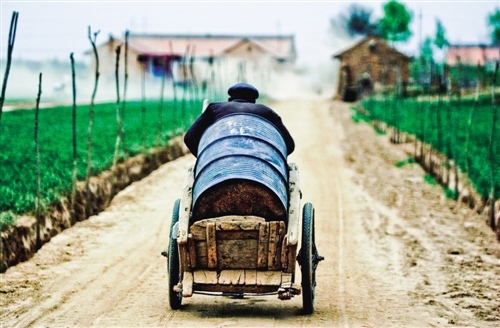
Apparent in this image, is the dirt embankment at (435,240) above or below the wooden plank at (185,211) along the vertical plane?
below

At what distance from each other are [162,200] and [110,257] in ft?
15.9

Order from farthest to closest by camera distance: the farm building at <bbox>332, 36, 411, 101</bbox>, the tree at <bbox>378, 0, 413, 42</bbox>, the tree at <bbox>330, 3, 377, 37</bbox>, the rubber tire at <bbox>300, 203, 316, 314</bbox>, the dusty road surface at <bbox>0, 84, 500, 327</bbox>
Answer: the tree at <bbox>330, 3, 377, 37</bbox> < the tree at <bbox>378, 0, 413, 42</bbox> < the farm building at <bbox>332, 36, 411, 101</bbox> < the dusty road surface at <bbox>0, 84, 500, 327</bbox> < the rubber tire at <bbox>300, 203, 316, 314</bbox>

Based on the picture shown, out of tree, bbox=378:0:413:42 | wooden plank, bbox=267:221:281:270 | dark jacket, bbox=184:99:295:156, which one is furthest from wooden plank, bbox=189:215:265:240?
tree, bbox=378:0:413:42

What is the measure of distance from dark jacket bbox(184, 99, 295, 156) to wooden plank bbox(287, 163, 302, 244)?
0.57 meters

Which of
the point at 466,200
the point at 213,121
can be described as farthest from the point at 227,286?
the point at 466,200

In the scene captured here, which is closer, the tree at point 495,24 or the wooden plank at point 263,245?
the wooden plank at point 263,245

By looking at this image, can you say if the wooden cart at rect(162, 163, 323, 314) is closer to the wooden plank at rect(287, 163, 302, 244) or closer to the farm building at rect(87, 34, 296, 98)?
the wooden plank at rect(287, 163, 302, 244)

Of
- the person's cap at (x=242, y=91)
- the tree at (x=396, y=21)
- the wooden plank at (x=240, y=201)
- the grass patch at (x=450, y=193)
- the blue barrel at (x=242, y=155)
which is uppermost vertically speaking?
the tree at (x=396, y=21)

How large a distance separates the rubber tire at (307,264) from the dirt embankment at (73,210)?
15.2ft

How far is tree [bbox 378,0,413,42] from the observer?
7588 centimetres

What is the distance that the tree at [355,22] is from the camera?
9756cm

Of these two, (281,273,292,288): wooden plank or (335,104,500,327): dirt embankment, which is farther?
(335,104,500,327): dirt embankment

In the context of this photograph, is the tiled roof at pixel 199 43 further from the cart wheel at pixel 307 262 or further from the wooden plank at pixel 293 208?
the cart wheel at pixel 307 262

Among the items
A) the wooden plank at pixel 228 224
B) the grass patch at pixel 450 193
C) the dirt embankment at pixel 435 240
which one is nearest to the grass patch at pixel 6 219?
the wooden plank at pixel 228 224
